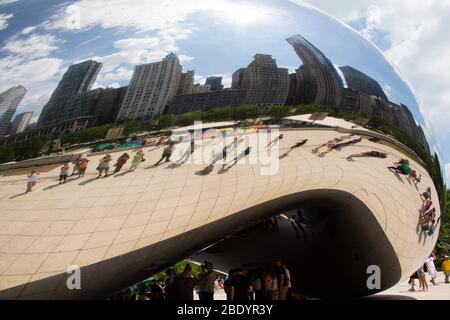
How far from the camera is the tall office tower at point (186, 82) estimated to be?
3.11m

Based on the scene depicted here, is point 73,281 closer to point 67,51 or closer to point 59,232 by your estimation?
point 59,232

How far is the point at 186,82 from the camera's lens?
3.12 metres

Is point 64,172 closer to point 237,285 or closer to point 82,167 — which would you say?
point 82,167

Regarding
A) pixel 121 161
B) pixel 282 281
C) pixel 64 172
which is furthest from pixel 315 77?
pixel 282 281

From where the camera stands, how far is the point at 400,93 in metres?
4.16

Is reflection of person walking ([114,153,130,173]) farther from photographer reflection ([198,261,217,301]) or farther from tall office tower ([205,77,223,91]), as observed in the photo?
photographer reflection ([198,261,217,301])

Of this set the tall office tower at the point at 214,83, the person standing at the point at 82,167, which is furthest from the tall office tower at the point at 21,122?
the tall office tower at the point at 214,83

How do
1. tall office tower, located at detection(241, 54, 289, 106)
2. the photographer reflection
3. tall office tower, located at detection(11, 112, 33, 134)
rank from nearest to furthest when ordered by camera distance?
tall office tower, located at detection(11, 112, 33, 134), tall office tower, located at detection(241, 54, 289, 106), the photographer reflection

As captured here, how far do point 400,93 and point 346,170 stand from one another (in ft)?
3.72

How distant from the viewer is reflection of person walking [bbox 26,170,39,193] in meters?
3.01

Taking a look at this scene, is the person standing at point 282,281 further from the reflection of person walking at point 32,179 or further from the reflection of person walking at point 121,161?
the reflection of person walking at point 32,179

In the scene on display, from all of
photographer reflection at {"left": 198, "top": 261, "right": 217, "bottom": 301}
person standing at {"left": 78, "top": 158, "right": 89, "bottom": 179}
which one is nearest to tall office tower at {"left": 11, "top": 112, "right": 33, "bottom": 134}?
person standing at {"left": 78, "top": 158, "right": 89, "bottom": 179}

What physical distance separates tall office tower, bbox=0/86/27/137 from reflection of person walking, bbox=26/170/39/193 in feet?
1.23
